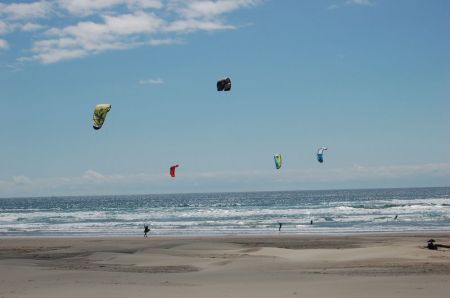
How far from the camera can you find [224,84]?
19.2 m

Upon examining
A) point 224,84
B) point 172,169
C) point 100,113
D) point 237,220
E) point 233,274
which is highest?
point 224,84

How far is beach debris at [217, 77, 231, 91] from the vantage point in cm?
1894

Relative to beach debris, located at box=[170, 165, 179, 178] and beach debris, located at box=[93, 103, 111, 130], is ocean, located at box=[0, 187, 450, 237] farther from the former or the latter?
beach debris, located at box=[93, 103, 111, 130]

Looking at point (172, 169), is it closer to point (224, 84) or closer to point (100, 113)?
point (224, 84)

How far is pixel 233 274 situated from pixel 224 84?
29.9 feet

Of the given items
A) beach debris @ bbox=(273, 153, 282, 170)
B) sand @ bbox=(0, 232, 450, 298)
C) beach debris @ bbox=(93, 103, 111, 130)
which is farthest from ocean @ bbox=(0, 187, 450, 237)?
sand @ bbox=(0, 232, 450, 298)

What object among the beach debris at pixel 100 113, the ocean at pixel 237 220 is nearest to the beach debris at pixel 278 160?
the ocean at pixel 237 220

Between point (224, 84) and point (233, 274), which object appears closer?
point (233, 274)

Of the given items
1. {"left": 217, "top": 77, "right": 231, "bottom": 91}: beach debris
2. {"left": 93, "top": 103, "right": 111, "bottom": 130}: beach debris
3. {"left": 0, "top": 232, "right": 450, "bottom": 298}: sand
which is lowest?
{"left": 0, "top": 232, "right": 450, "bottom": 298}: sand

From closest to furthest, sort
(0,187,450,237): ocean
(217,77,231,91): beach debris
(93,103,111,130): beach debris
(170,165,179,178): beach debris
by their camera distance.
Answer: (93,103,111,130): beach debris
(217,77,231,91): beach debris
(170,165,179,178): beach debris
(0,187,450,237): ocean

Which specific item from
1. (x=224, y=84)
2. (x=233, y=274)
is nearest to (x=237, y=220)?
(x=224, y=84)

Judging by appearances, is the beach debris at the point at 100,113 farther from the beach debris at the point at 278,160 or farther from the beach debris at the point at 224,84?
the beach debris at the point at 278,160

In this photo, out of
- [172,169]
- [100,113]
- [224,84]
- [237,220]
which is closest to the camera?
[100,113]

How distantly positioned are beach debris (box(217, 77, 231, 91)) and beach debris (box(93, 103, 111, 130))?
3.74m
